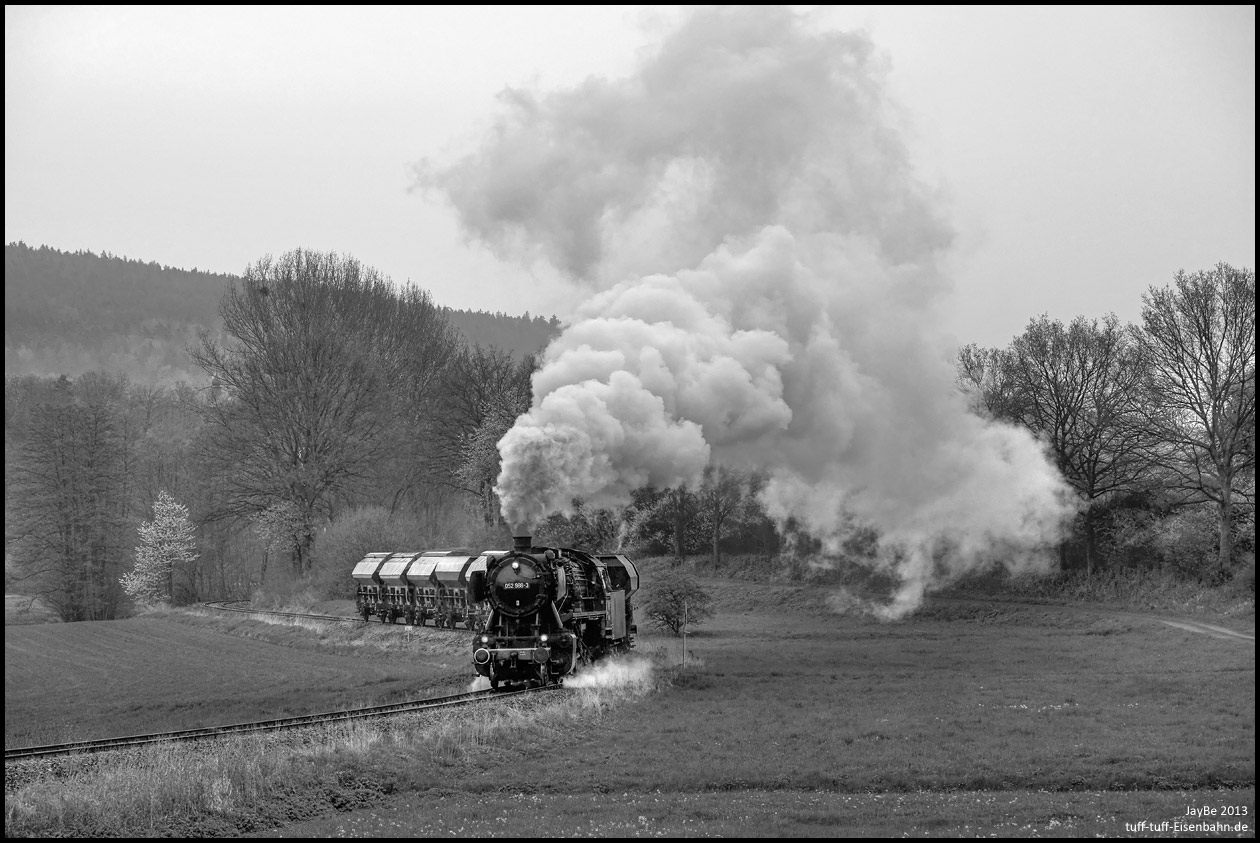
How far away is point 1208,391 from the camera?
1501 inches

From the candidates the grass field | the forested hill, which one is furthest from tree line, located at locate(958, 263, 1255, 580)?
the forested hill

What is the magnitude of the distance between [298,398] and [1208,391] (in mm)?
42906

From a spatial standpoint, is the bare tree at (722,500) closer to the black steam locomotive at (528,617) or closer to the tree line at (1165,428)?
the tree line at (1165,428)

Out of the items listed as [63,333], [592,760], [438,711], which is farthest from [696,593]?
[63,333]

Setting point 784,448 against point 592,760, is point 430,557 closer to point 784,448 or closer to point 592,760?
point 784,448

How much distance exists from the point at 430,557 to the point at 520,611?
21.9 m

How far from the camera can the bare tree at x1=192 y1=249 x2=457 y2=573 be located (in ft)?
184

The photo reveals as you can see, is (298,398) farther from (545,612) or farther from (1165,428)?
(1165,428)

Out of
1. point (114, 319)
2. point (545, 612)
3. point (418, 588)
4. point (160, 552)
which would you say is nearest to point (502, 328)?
point (114, 319)

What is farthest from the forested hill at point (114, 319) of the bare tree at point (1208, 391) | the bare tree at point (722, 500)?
the bare tree at point (1208, 391)

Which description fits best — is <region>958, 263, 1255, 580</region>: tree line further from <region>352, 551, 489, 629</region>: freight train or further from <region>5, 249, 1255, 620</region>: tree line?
<region>352, 551, 489, 629</region>: freight train

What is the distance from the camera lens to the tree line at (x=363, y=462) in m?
43.4

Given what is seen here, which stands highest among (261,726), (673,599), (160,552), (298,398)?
(298,398)

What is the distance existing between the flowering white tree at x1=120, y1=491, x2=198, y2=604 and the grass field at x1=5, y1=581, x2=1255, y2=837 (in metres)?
31.4
